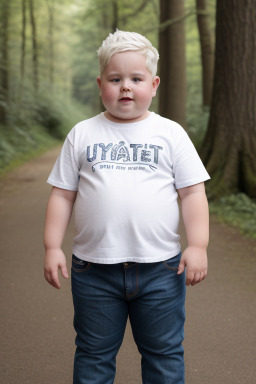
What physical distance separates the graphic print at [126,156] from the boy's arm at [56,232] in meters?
0.23

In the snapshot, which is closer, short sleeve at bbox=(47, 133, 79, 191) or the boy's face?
the boy's face

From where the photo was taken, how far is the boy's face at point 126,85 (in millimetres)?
2115

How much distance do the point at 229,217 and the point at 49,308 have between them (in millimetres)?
3746

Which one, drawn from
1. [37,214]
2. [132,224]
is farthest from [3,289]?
[37,214]

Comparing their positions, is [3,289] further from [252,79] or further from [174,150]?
[252,79]

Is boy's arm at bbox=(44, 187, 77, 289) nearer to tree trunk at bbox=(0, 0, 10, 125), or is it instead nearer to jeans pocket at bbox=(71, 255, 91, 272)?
jeans pocket at bbox=(71, 255, 91, 272)

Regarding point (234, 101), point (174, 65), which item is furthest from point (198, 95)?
point (234, 101)

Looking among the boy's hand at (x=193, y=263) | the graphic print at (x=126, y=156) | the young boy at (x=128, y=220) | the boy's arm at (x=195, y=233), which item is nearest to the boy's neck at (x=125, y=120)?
the young boy at (x=128, y=220)

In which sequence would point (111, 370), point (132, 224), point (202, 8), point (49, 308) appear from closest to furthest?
point (132, 224), point (111, 370), point (49, 308), point (202, 8)

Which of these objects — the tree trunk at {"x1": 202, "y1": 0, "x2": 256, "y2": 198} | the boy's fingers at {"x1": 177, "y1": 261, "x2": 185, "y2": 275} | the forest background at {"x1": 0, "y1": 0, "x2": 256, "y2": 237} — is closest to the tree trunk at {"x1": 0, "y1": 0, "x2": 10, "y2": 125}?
the forest background at {"x1": 0, "y1": 0, "x2": 256, "y2": 237}

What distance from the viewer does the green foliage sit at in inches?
267

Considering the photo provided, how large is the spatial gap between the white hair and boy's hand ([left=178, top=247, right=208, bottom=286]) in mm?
798

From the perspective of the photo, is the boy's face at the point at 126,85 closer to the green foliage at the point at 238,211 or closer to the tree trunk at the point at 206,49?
the green foliage at the point at 238,211

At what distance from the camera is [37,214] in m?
8.10
